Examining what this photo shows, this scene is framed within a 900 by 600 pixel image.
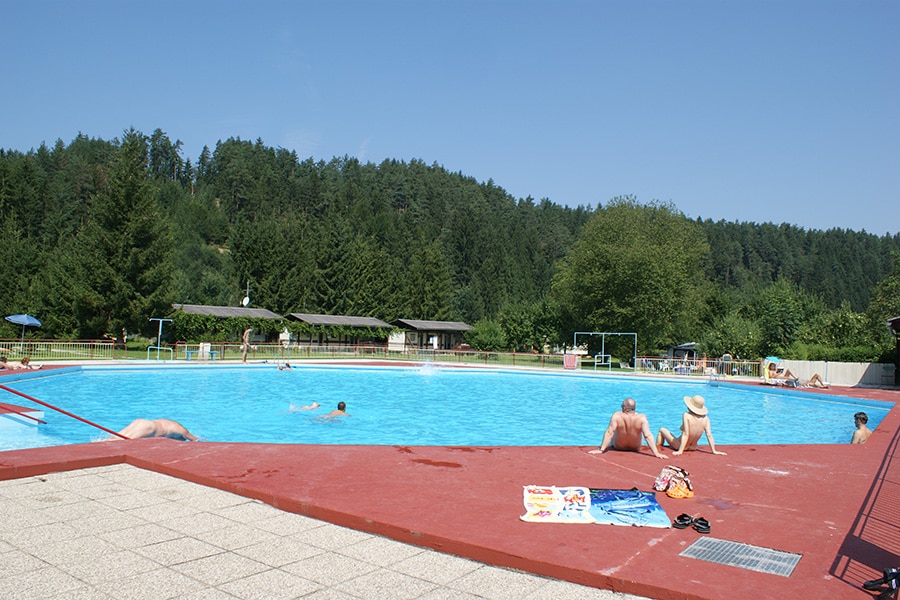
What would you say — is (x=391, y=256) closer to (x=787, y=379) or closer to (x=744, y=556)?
(x=787, y=379)

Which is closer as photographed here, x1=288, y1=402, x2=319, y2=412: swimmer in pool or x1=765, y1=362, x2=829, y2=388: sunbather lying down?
x1=288, y1=402, x2=319, y2=412: swimmer in pool

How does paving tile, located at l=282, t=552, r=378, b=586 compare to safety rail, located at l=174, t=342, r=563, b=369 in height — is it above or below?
below

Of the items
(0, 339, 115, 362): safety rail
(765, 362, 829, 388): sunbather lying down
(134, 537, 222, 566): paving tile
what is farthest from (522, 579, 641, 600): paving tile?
(0, 339, 115, 362): safety rail

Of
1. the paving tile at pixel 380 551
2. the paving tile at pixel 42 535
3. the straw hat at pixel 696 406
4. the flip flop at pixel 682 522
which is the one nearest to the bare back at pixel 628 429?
the straw hat at pixel 696 406

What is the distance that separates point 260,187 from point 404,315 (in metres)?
48.9

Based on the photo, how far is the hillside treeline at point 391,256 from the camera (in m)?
42.7

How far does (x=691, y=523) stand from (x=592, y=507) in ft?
2.86

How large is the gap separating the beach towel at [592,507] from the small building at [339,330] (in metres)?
48.2

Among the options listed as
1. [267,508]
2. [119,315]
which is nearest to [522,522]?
[267,508]

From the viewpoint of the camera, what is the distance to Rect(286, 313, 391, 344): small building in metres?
54.8

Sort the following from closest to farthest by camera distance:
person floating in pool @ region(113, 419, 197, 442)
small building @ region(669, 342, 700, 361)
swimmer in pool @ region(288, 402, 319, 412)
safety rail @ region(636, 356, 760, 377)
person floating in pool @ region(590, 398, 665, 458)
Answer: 1. person floating in pool @ region(590, 398, 665, 458)
2. person floating in pool @ region(113, 419, 197, 442)
3. swimmer in pool @ region(288, 402, 319, 412)
4. safety rail @ region(636, 356, 760, 377)
5. small building @ region(669, 342, 700, 361)

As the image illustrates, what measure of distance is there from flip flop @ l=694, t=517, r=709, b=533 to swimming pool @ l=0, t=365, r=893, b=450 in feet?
33.1

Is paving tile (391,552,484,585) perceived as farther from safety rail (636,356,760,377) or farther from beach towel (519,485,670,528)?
safety rail (636,356,760,377)

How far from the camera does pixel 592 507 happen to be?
5945mm
